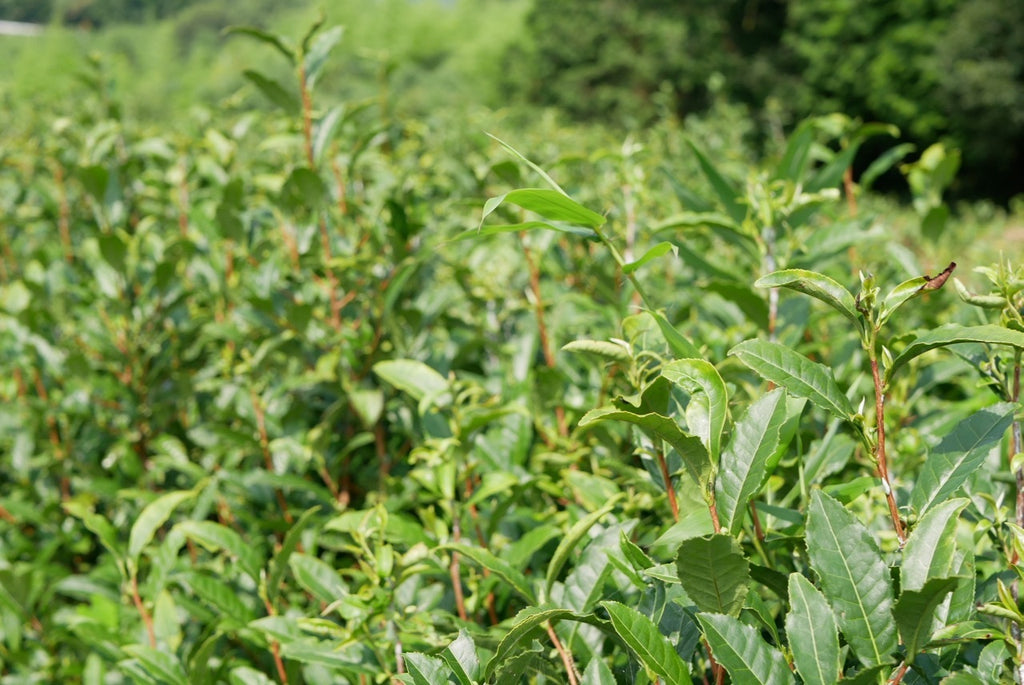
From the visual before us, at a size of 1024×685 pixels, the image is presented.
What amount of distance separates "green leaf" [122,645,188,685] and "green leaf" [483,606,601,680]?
701mm

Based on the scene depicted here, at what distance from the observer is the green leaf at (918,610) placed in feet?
2.28

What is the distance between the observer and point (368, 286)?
201 cm

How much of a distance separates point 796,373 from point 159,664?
1.07 m

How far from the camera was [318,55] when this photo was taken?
1.92m

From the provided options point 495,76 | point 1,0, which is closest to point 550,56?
point 495,76

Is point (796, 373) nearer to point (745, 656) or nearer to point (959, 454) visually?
point (959, 454)

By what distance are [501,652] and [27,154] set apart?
3.93 meters

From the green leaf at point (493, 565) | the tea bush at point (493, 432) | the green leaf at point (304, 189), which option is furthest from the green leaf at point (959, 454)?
the green leaf at point (304, 189)

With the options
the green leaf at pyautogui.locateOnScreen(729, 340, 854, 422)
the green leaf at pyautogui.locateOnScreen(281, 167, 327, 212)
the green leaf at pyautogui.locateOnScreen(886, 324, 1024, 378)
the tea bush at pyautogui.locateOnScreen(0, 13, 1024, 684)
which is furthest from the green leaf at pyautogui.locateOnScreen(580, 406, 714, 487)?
the green leaf at pyautogui.locateOnScreen(281, 167, 327, 212)

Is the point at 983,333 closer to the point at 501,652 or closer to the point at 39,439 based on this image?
the point at 501,652

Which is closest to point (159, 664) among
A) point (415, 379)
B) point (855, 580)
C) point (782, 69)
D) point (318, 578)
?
point (318, 578)

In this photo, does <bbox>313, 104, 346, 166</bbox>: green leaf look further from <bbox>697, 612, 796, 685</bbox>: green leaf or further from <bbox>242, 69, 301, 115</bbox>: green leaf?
<bbox>697, 612, 796, 685</bbox>: green leaf

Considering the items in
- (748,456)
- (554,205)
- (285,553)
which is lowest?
(285,553)

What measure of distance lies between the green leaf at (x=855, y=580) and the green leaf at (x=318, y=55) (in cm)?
155
